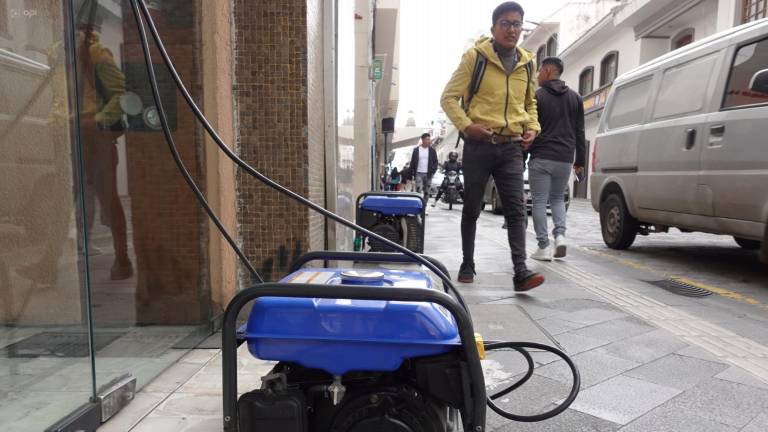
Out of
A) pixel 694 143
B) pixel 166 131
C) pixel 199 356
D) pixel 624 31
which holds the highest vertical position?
pixel 624 31

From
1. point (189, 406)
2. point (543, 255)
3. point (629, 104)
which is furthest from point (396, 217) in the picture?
point (629, 104)

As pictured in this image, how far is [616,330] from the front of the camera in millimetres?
2832

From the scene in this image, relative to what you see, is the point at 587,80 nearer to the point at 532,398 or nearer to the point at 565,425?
the point at 532,398

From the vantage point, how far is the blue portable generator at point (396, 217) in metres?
3.95

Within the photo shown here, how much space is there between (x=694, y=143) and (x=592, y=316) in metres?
2.38

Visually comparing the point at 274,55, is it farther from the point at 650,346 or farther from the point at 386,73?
the point at 386,73

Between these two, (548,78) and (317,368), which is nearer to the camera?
(317,368)

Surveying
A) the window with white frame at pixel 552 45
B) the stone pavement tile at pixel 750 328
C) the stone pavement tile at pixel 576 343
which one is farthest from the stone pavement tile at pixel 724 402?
the window with white frame at pixel 552 45

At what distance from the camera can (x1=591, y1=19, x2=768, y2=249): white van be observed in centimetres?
382

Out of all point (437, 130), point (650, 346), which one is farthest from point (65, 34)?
point (437, 130)

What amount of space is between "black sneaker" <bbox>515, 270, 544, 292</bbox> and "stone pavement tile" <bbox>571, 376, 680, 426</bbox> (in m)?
1.20

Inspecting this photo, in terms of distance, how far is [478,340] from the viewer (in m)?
1.29

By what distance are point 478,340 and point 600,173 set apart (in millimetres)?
5525

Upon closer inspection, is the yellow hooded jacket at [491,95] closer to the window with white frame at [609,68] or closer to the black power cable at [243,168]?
the black power cable at [243,168]
